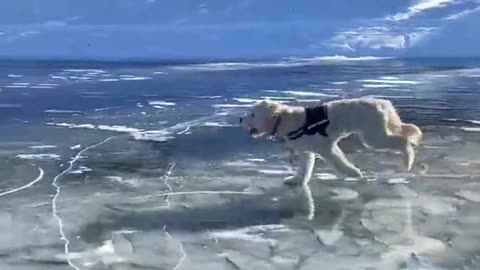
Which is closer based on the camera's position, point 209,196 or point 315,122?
point 209,196

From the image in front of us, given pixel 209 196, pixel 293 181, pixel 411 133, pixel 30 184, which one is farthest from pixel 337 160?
pixel 30 184

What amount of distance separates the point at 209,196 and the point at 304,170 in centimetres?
82

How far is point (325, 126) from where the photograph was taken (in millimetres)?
6863

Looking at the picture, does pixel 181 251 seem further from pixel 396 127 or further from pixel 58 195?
pixel 396 127

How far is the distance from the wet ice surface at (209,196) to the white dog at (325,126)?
6.9 inches

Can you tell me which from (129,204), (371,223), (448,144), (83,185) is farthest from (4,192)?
(448,144)

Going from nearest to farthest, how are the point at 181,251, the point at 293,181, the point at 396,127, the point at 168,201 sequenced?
the point at 181,251, the point at 168,201, the point at 293,181, the point at 396,127

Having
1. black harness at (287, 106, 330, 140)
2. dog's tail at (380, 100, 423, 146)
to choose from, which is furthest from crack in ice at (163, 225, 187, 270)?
dog's tail at (380, 100, 423, 146)

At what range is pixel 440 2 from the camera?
31.1 metres

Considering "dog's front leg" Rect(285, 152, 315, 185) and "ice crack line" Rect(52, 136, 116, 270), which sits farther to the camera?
"dog's front leg" Rect(285, 152, 315, 185)

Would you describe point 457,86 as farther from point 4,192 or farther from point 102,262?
→ point 102,262

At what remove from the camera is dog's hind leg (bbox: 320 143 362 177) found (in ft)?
22.9

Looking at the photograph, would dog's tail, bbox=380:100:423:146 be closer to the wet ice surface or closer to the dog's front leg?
the wet ice surface

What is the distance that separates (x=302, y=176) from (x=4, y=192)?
6.83 feet
